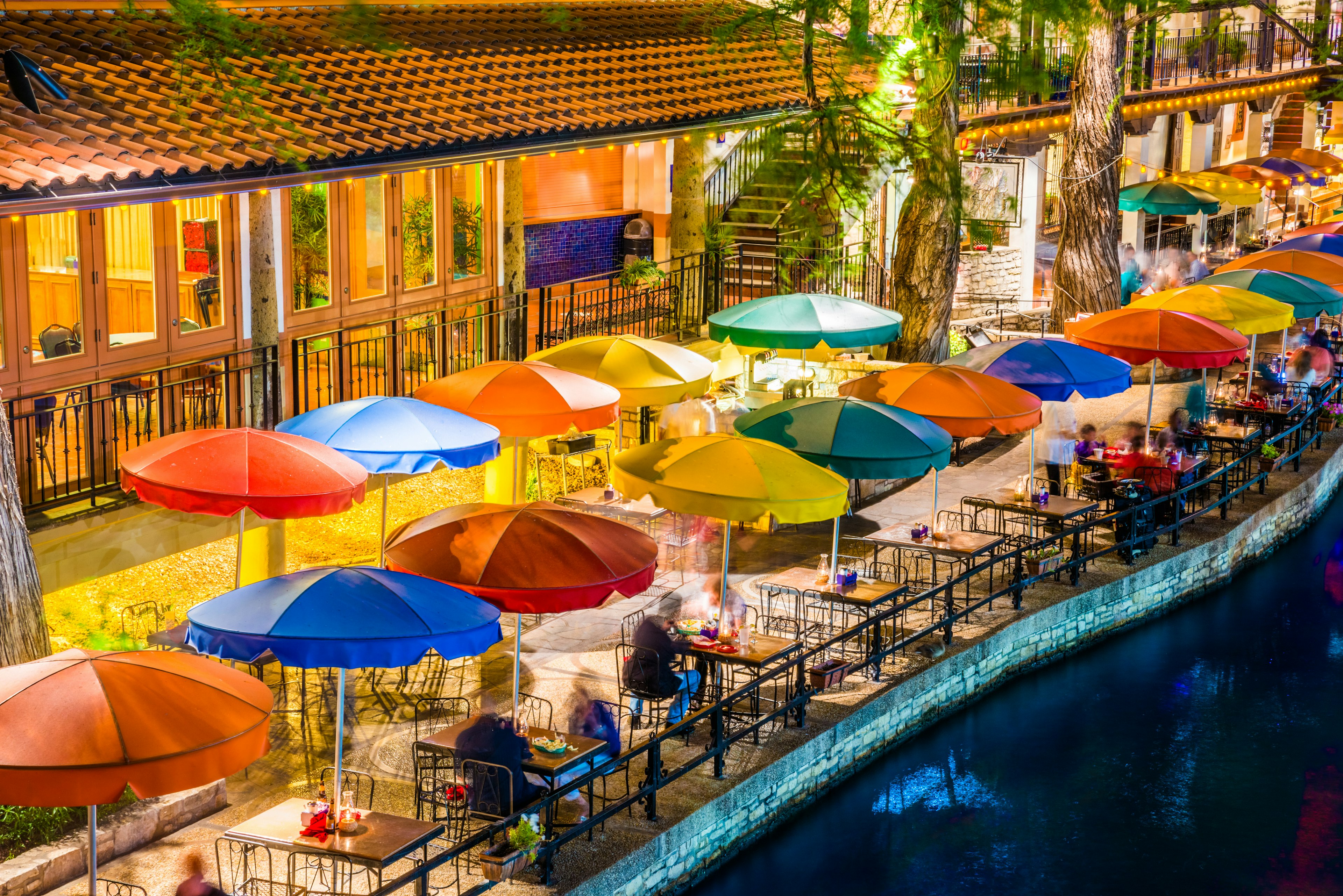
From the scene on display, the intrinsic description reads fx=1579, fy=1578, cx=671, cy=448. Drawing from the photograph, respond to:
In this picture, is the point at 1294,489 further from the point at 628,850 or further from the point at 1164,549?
the point at 628,850

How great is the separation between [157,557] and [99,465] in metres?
0.93

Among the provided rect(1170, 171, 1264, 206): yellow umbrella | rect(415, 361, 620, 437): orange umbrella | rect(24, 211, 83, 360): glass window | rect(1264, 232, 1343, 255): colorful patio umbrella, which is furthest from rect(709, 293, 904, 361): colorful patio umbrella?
rect(1170, 171, 1264, 206): yellow umbrella

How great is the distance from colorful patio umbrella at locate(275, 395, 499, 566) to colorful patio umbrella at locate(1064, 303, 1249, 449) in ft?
29.3

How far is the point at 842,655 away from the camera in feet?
46.6

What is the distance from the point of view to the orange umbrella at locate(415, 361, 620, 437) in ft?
46.1

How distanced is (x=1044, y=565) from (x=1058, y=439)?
3980 millimetres

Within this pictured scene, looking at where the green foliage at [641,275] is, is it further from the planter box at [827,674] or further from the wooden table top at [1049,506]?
the planter box at [827,674]

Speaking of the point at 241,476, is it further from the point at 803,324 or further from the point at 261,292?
the point at 803,324

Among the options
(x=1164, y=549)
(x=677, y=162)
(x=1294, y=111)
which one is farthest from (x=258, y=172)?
(x=1294, y=111)

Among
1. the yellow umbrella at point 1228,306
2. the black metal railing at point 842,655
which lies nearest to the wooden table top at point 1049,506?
the black metal railing at point 842,655

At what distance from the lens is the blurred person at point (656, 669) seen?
11883 millimetres

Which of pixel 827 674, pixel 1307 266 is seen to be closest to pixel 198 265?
pixel 827 674

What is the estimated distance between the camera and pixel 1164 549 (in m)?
18.7

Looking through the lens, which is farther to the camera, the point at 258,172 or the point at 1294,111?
the point at 1294,111
